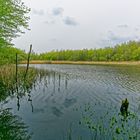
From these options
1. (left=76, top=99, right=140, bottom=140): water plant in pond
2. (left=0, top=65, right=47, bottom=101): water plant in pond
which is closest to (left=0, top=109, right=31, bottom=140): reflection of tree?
(left=76, top=99, right=140, bottom=140): water plant in pond

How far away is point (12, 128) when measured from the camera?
51.0 feet

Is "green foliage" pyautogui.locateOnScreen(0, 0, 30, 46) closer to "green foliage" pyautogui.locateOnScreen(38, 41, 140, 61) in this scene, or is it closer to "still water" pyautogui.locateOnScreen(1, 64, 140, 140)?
"still water" pyautogui.locateOnScreen(1, 64, 140, 140)

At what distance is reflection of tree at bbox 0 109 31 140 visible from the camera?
46.2ft

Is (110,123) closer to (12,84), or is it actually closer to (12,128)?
(12,128)

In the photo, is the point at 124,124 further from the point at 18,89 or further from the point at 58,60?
the point at 58,60

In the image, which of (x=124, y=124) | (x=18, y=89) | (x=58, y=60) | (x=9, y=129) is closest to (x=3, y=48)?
(x=18, y=89)

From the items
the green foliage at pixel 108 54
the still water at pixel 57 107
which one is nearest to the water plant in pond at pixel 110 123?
the still water at pixel 57 107

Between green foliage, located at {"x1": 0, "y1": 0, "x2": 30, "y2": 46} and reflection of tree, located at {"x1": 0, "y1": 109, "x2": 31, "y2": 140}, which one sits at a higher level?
green foliage, located at {"x1": 0, "y1": 0, "x2": 30, "y2": 46}

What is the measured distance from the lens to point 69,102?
24078 millimetres

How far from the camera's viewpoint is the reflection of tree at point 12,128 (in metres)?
14.1

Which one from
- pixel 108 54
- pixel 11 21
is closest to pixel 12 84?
pixel 11 21

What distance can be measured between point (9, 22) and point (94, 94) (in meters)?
11.5

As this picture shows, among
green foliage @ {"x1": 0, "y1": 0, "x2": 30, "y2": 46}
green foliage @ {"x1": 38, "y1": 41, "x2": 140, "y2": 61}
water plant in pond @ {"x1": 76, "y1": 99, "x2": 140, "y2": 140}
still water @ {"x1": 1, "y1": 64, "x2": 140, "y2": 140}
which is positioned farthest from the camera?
green foliage @ {"x1": 38, "y1": 41, "x2": 140, "y2": 61}

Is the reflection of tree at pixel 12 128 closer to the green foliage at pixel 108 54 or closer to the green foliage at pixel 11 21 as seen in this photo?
the green foliage at pixel 11 21
